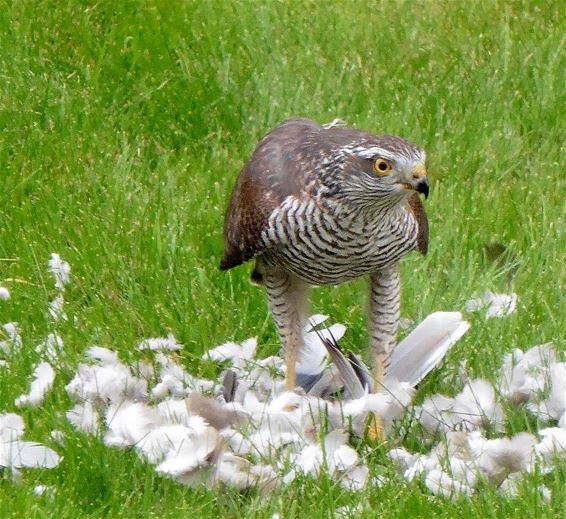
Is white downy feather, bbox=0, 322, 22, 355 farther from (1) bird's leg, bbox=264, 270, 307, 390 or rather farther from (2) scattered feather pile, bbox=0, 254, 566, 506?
(1) bird's leg, bbox=264, 270, 307, 390

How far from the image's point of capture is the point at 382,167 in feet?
13.7

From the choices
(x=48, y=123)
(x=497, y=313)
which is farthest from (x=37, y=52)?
(x=497, y=313)

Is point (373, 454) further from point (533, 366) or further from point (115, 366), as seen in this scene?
point (115, 366)

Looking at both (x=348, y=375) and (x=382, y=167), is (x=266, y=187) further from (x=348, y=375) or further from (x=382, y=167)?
A: (x=348, y=375)

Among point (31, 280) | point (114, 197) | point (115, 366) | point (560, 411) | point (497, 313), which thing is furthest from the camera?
point (114, 197)

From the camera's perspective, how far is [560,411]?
14.8 feet

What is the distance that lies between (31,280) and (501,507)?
251 cm

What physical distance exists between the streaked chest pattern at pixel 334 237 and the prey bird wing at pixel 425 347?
53 cm

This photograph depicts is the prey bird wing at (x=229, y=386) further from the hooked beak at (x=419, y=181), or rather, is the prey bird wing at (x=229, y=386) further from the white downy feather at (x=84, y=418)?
the hooked beak at (x=419, y=181)

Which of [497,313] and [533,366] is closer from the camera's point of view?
[533,366]

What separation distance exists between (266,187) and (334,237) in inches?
13.1

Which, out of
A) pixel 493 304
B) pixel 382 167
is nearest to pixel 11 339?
pixel 382 167

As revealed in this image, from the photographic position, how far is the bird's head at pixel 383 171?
415 centimetres

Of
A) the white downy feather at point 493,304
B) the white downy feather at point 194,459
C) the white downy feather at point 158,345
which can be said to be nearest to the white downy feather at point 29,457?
the white downy feather at point 194,459
